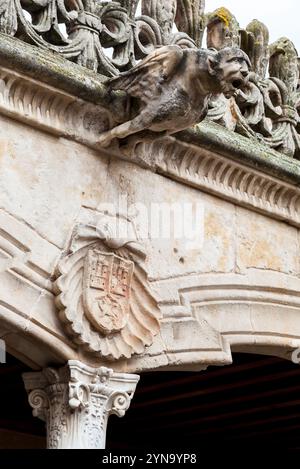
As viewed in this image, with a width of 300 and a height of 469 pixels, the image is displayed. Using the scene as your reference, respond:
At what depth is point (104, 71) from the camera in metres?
4.55

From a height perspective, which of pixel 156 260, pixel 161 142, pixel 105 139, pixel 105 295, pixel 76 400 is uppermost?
pixel 161 142

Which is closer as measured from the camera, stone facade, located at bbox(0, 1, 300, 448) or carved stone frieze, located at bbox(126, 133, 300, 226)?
stone facade, located at bbox(0, 1, 300, 448)

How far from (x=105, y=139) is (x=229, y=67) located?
0.58 m

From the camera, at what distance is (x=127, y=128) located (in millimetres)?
4344

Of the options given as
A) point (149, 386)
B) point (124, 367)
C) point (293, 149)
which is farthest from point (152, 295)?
point (149, 386)

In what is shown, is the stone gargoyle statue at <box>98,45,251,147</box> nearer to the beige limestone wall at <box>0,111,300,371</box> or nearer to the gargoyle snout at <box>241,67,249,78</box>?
the gargoyle snout at <box>241,67,249,78</box>

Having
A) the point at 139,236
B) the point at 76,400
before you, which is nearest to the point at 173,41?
the point at 139,236

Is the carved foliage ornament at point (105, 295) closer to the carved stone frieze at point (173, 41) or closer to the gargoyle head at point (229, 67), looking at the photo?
the carved stone frieze at point (173, 41)

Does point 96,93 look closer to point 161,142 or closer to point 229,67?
point 161,142

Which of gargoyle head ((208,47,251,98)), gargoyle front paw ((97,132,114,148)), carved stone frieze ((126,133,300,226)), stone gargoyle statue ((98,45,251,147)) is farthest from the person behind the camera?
carved stone frieze ((126,133,300,226))

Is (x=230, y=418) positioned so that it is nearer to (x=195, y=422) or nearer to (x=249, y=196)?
(x=195, y=422)

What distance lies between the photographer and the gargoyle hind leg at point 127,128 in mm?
4277

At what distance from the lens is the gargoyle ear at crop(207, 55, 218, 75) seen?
4.16 meters

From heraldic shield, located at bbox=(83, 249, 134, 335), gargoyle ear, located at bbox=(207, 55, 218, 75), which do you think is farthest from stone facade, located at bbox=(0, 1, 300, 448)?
gargoyle ear, located at bbox=(207, 55, 218, 75)
